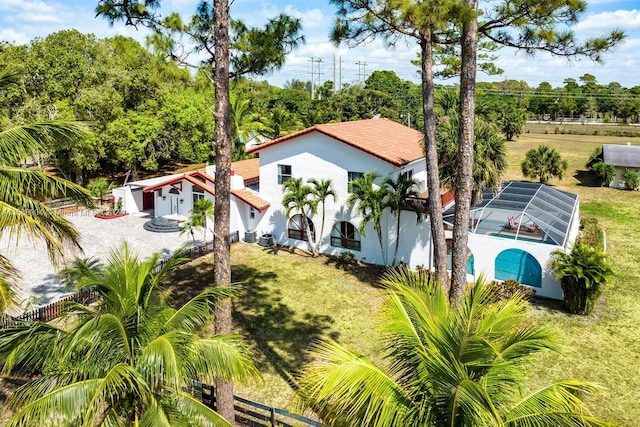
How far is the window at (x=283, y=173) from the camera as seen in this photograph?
81.8 feet

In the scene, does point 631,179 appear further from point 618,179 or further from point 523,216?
point 523,216

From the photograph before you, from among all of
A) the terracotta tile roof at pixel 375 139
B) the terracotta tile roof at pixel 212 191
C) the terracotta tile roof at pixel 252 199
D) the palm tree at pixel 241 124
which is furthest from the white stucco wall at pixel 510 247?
the palm tree at pixel 241 124

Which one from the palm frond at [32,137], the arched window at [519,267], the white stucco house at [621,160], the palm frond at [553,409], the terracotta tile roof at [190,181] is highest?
the white stucco house at [621,160]

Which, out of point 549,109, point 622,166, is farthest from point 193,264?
point 549,109

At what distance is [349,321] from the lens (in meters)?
16.3

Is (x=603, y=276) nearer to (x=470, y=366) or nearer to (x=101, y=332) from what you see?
(x=470, y=366)

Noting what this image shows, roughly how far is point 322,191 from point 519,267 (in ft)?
32.2

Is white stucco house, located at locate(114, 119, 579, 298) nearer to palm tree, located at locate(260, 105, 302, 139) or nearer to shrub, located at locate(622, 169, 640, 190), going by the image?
shrub, located at locate(622, 169, 640, 190)

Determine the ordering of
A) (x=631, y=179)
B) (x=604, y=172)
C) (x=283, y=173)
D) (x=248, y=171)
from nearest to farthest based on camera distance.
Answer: (x=283, y=173), (x=248, y=171), (x=631, y=179), (x=604, y=172)

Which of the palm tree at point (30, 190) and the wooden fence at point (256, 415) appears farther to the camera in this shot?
the wooden fence at point (256, 415)

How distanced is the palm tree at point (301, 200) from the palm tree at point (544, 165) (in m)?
24.4

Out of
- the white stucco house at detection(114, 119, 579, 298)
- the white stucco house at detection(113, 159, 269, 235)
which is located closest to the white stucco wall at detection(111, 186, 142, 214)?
the white stucco house at detection(113, 159, 269, 235)

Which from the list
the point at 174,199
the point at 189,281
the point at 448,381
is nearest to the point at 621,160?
the point at 174,199

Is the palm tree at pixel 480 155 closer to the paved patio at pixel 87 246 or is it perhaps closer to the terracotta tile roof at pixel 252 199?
the terracotta tile roof at pixel 252 199
